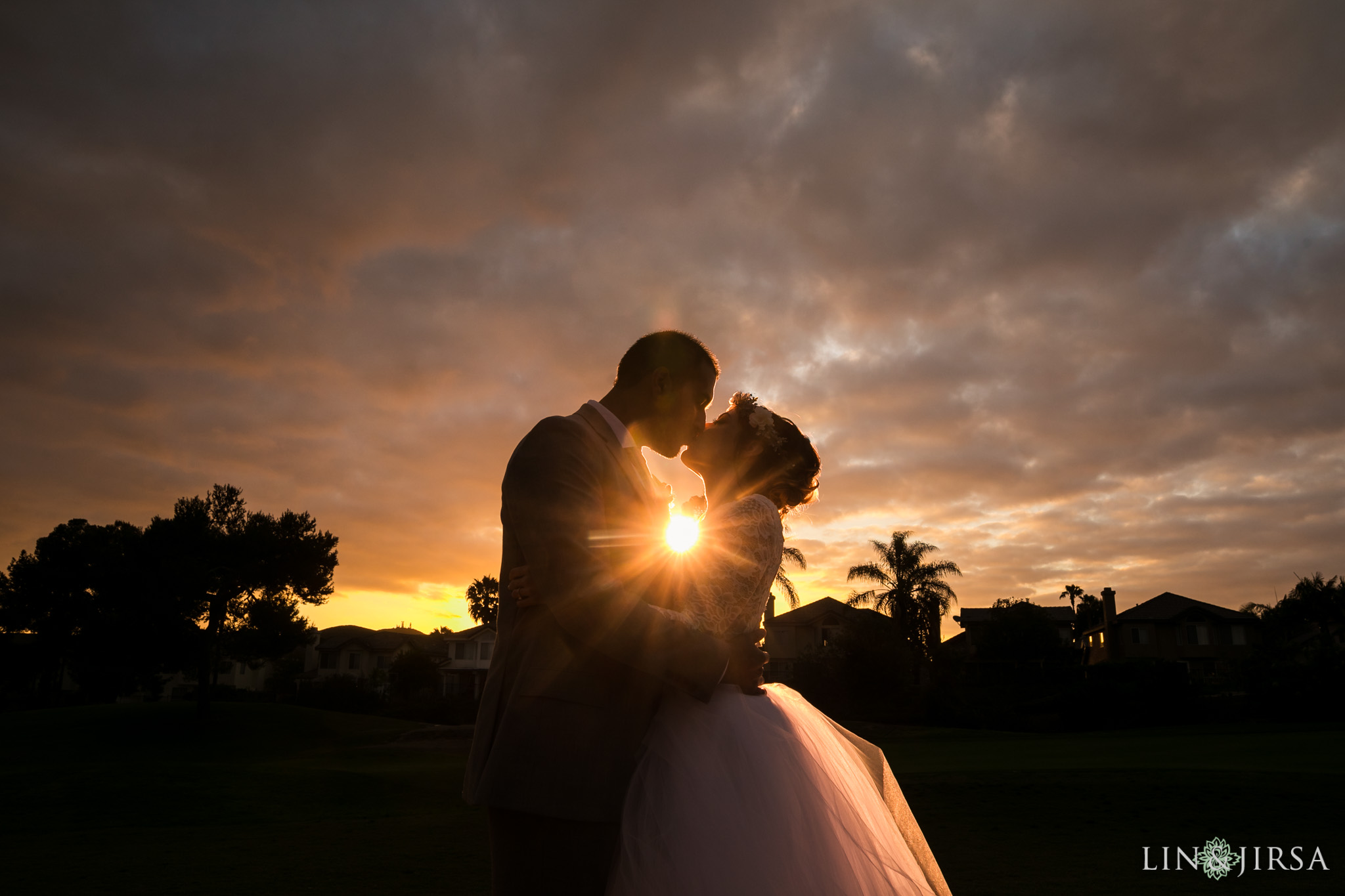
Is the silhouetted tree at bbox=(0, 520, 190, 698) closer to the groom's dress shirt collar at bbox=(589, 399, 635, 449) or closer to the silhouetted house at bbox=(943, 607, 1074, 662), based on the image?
the groom's dress shirt collar at bbox=(589, 399, 635, 449)

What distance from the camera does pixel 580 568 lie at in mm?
2533

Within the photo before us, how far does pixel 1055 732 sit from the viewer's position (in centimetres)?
4062

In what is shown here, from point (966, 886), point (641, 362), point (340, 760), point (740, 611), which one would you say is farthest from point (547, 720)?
point (340, 760)

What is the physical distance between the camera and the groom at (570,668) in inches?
98.1

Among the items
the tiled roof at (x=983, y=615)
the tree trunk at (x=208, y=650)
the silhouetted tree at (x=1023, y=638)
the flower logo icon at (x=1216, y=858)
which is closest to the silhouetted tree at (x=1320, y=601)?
the silhouetted tree at (x=1023, y=638)

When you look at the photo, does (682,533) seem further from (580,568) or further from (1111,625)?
(1111,625)

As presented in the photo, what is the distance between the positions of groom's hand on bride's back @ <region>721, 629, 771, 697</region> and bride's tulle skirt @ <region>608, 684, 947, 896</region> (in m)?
0.05

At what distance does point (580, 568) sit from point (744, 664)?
1042 millimetres

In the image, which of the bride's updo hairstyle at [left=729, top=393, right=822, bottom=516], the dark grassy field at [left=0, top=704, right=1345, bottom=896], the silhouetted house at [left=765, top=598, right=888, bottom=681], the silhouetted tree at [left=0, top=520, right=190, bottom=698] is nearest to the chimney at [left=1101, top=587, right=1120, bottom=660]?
the silhouetted house at [left=765, top=598, right=888, bottom=681]

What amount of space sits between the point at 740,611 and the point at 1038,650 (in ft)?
211

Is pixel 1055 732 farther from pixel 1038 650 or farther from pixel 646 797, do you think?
pixel 646 797

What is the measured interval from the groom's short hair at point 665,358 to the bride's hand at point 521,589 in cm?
90

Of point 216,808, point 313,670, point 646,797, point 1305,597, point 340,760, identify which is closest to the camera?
point 646,797

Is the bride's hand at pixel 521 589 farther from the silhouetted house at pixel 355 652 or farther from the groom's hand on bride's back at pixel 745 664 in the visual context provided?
the silhouetted house at pixel 355 652
